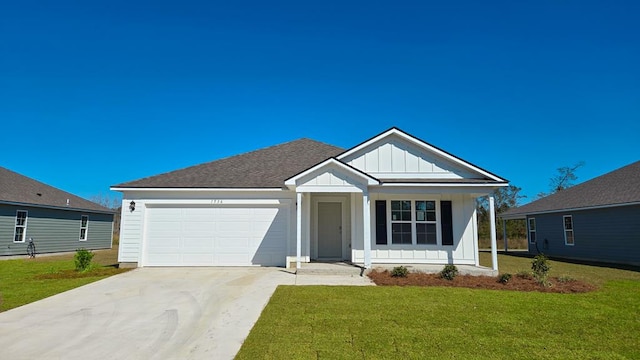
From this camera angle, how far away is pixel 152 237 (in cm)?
1259

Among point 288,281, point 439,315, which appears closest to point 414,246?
point 288,281

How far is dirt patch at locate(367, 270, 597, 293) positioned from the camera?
8.73 m

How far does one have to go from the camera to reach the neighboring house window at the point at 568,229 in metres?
18.2

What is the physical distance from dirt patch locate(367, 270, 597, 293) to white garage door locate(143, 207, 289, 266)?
419 centimetres

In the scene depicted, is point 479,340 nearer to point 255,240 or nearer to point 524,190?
point 255,240

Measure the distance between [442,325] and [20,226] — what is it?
21.5m

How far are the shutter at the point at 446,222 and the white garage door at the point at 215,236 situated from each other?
18.7ft

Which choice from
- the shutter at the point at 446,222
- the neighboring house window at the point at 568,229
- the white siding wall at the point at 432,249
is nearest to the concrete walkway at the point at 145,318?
the white siding wall at the point at 432,249

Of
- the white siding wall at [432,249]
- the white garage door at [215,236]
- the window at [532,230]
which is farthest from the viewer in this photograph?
the window at [532,230]

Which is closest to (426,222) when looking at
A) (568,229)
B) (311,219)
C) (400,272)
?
(400,272)

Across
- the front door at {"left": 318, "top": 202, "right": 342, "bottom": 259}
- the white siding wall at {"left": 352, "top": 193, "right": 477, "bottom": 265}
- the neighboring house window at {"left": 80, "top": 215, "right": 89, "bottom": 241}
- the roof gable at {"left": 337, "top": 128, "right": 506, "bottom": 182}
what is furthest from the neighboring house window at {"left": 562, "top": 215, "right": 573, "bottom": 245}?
the neighboring house window at {"left": 80, "top": 215, "right": 89, "bottom": 241}

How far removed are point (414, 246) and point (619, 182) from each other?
42.6 ft

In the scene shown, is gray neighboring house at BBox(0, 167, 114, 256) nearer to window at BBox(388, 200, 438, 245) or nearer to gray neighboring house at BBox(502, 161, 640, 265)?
window at BBox(388, 200, 438, 245)

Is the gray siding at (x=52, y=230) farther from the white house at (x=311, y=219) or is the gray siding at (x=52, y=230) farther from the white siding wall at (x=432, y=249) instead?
the white siding wall at (x=432, y=249)
